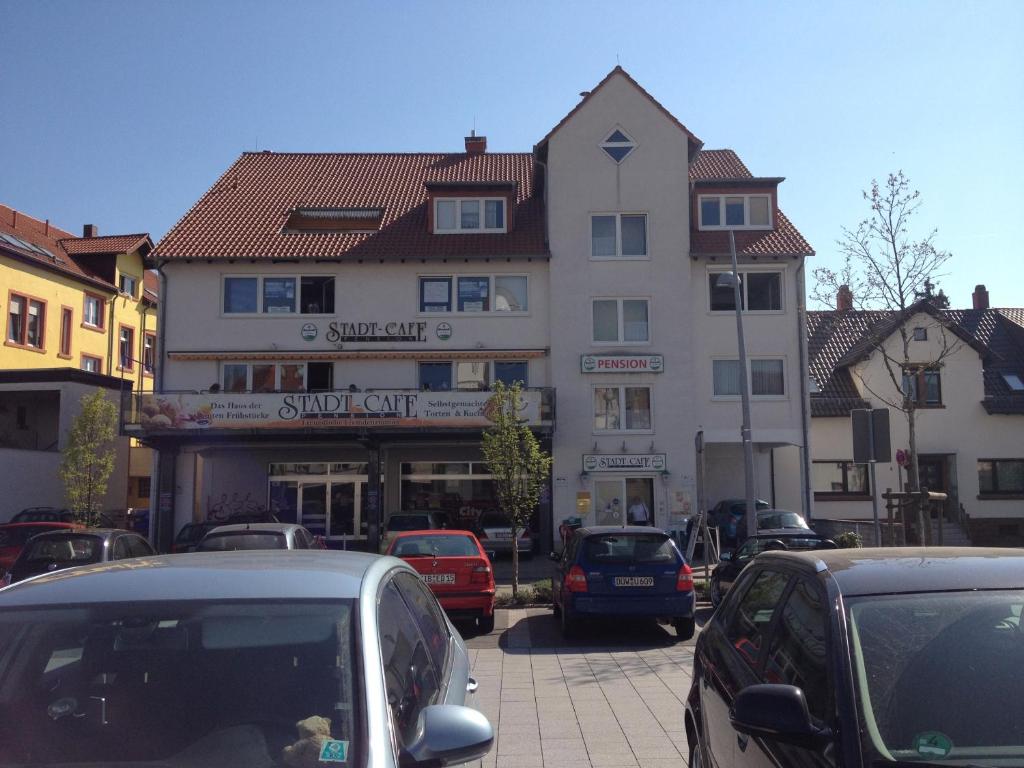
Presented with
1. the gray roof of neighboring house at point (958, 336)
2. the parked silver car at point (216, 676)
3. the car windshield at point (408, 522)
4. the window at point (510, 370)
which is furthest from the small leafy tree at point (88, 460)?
the parked silver car at point (216, 676)

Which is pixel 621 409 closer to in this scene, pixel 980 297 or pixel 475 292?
pixel 475 292

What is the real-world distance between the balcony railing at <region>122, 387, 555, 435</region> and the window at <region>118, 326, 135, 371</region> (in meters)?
19.2

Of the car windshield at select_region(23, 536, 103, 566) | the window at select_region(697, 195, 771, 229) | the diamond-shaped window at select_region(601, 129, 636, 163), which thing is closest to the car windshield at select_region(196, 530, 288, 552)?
the car windshield at select_region(23, 536, 103, 566)

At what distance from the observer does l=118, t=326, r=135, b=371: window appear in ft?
145

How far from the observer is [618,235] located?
97.6ft

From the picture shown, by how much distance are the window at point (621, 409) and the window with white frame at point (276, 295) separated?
8860 mm

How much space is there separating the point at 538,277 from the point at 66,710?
2682 cm

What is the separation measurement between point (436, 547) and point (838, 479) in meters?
24.6

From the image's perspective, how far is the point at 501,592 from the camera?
17.9m

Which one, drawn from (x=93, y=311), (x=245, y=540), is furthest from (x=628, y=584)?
(x=93, y=311)

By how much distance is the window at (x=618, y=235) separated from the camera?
29703mm

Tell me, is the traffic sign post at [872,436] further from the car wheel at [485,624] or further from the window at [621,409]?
the window at [621,409]

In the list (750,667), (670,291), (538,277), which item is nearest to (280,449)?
(538,277)

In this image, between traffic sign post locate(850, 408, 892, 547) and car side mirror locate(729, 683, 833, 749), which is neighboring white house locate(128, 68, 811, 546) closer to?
traffic sign post locate(850, 408, 892, 547)
